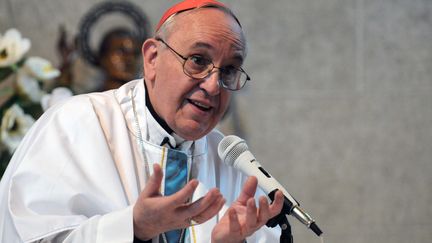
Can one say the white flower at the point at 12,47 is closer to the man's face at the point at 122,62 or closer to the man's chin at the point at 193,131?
the man's face at the point at 122,62

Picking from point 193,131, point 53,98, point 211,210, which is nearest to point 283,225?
point 211,210

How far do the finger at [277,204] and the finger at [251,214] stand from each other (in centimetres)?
5

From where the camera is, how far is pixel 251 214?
1.88 meters

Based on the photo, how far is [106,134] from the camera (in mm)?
2525

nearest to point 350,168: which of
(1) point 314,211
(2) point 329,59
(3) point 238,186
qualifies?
(1) point 314,211

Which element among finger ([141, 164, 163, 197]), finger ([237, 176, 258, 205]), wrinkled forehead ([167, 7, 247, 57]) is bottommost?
finger ([237, 176, 258, 205])

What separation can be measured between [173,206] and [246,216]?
229 mm

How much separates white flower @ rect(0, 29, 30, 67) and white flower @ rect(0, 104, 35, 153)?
25 centimetres

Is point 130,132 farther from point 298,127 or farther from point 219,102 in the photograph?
point 298,127

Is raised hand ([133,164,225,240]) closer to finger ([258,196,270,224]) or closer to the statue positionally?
finger ([258,196,270,224])

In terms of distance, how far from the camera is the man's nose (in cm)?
Result: 236

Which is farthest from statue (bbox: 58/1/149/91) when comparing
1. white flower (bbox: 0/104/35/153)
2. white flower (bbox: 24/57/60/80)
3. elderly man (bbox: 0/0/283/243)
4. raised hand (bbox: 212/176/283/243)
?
raised hand (bbox: 212/176/283/243)

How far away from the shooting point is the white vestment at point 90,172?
2.15 meters

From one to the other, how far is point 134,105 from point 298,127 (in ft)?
6.17
